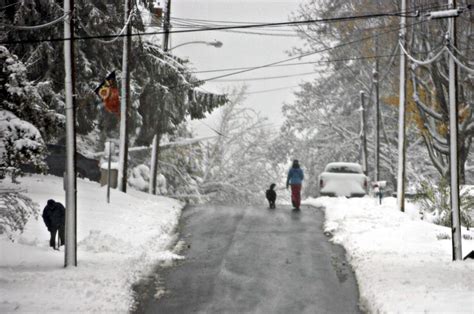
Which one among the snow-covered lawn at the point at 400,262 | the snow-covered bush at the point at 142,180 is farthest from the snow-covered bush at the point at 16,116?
the snow-covered bush at the point at 142,180

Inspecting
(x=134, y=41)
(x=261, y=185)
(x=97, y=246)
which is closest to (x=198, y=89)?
(x=134, y=41)

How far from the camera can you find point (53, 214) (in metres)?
15.2

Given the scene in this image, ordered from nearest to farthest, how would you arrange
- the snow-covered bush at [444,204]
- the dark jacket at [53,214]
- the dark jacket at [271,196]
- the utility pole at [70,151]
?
the utility pole at [70,151] < the dark jacket at [53,214] < the snow-covered bush at [444,204] < the dark jacket at [271,196]

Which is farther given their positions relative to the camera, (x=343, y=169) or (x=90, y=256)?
(x=343, y=169)

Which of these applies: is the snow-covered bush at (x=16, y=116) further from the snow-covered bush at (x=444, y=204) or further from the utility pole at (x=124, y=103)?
the snow-covered bush at (x=444, y=204)

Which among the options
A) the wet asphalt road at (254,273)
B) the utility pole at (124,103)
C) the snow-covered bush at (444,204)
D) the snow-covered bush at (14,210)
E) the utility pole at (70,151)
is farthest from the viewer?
the utility pole at (124,103)

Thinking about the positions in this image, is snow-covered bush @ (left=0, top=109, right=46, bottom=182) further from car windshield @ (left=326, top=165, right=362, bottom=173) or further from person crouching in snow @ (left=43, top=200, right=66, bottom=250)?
car windshield @ (left=326, top=165, right=362, bottom=173)

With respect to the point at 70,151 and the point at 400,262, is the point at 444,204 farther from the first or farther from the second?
the point at 70,151

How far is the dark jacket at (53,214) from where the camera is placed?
1513 centimetres

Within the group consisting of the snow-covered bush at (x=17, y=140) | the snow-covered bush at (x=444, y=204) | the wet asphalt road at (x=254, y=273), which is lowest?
the wet asphalt road at (x=254, y=273)

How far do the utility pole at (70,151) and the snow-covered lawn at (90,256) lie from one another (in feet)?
1.37

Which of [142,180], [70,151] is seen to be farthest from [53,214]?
[142,180]

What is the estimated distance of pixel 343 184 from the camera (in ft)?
90.1

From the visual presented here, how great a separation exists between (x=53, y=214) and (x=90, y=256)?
118 centimetres
